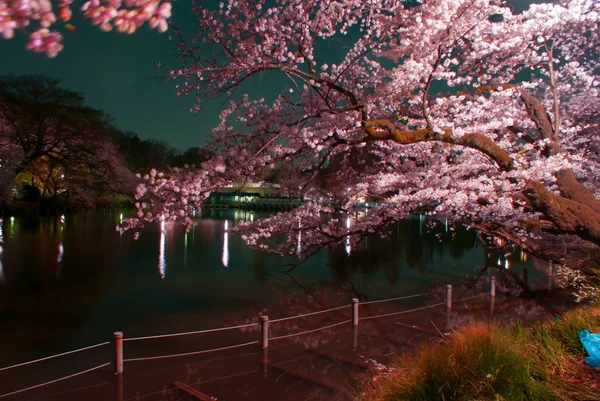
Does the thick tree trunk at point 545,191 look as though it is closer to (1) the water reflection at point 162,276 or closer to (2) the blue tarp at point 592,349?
(2) the blue tarp at point 592,349

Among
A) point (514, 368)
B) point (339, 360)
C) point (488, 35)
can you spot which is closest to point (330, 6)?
point (488, 35)

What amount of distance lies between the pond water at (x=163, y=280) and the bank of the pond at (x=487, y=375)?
5.61 meters

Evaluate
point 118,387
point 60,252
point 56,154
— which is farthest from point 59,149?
point 118,387

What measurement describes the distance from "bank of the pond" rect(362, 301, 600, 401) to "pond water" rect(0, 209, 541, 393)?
5.61 metres

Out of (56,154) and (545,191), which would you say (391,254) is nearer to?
(545,191)

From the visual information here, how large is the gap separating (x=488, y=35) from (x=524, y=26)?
0.74 metres

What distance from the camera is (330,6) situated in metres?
8.27

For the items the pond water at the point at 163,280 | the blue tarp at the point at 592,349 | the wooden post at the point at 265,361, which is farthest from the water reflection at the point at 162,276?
the blue tarp at the point at 592,349

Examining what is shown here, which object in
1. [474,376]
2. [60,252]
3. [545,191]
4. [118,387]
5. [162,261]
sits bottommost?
[118,387]

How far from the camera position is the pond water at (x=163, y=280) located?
9.73 meters

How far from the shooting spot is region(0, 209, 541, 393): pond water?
9734mm

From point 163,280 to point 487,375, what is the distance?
1276cm

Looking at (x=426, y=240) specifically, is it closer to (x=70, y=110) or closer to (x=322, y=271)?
(x=322, y=271)

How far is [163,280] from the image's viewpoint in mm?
14609
